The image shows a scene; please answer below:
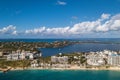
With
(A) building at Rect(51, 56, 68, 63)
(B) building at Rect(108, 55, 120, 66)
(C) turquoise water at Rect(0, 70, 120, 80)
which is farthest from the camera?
(A) building at Rect(51, 56, 68, 63)

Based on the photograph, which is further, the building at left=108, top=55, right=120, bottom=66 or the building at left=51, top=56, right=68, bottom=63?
the building at left=51, top=56, right=68, bottom=63

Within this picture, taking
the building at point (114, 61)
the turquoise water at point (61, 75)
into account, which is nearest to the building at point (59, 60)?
the turquoise water at point (61, 75)

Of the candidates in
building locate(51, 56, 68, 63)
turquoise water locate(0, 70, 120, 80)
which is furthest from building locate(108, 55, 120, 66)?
building locate(51, 56, 68, 63)

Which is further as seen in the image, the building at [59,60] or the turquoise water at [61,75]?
the building at [59,60]

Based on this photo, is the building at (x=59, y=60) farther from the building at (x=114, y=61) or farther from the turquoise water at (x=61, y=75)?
the building at (x=114, y=61)

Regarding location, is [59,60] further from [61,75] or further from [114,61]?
[61,75]

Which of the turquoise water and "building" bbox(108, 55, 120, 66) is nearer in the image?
the turquoise water

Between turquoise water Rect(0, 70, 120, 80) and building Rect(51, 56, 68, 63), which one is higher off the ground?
building Rect(51, 56, 68, 63)

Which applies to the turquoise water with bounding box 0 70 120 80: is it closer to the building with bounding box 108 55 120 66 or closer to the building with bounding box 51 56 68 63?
the building with bounding box 108 55 120 66

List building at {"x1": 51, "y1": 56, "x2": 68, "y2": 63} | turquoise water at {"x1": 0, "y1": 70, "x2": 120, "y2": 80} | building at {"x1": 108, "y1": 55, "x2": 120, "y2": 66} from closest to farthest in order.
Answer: turquoise water at {"x1": 0, "y1": 70, "x2": 120, "y2": 80} < building at {"x1": 108, "y1": 55, "x2": 120, "y2": 66} < building at {"x1": 51, "y1": 56, "x2": 68, "y2": 63}
